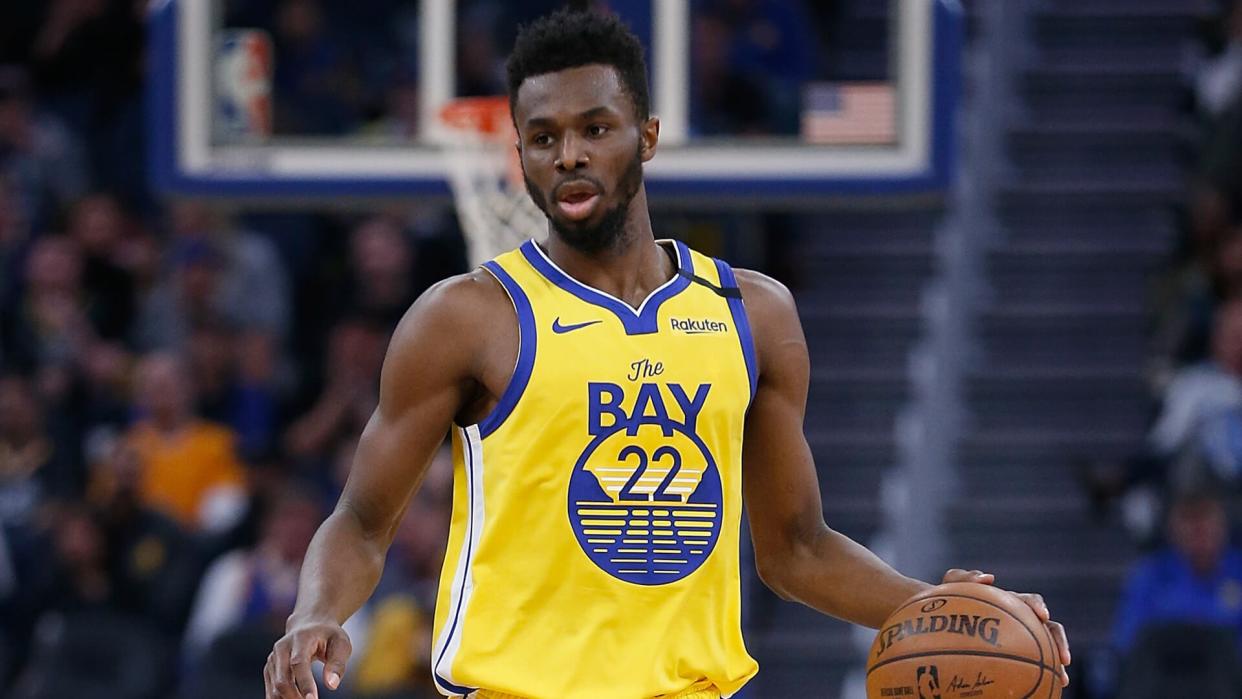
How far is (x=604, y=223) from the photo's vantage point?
3988 mm

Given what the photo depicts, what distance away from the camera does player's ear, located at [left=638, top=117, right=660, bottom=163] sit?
13.3 feet

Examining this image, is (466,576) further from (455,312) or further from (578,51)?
(578,51)

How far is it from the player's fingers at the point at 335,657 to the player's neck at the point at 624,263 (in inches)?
32.0

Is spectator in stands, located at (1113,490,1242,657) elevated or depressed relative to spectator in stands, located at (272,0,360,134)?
depressed

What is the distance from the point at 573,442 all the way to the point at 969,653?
2.63 feet

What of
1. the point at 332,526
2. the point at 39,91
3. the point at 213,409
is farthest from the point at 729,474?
the point at 39,91

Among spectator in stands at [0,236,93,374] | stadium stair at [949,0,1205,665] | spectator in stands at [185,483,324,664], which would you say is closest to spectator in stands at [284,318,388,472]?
spectator in stands at [185,483,324,664]

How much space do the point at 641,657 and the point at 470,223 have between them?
3.27 meters

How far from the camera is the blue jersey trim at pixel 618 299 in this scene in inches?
157

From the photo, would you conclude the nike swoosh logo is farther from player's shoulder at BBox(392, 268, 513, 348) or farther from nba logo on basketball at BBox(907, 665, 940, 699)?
nba logo on basketball at BBox(907, 665, 940, 699)

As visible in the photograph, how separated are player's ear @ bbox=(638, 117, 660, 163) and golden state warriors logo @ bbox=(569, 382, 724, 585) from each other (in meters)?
0.45

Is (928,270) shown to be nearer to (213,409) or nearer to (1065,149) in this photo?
(1065,149)

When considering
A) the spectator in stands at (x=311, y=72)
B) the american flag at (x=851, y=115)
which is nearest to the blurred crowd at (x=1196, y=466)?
the american flag at (x=851, y=115)

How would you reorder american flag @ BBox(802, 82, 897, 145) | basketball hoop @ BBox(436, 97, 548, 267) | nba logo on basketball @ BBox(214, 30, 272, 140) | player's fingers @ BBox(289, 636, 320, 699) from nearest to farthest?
1. player's fingers @ BBox(289, 636, 320, 699)
2. basketball hoop @ BBox(436, 97, 548, 267)
3. american flag @ BBox(802, 82, 897, 145)
4. nba logo on basketball @ BBox(214, 30, 272, 140)
